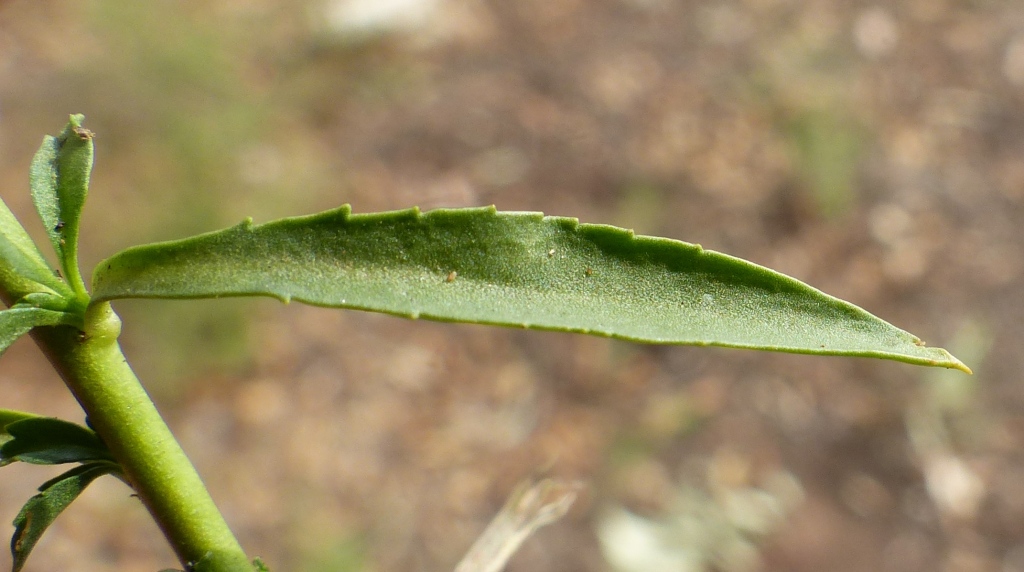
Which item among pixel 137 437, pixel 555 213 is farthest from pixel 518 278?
pixel 555 213

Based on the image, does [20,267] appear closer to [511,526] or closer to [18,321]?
[18,321]

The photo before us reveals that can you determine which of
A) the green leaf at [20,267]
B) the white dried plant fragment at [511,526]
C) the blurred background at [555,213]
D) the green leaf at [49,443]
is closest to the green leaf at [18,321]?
the green leaf at [20,267]

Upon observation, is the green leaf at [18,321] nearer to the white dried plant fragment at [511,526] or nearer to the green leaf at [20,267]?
the green leaf at [20,267]

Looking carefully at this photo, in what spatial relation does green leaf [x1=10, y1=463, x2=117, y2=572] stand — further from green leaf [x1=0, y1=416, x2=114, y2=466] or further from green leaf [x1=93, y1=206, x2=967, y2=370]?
green leaf [x1=93, y1=206, x2=967, y2=370]

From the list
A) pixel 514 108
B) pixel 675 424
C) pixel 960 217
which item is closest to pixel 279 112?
pixel 514 108

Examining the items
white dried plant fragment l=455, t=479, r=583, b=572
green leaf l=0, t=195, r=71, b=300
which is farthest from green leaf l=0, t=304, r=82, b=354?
white dried plant fragment l=455, t=479, r=583, b=572

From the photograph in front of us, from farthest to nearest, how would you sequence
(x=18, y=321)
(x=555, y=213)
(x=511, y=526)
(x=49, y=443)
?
(x=555, y=213), (x=511, y=526), (x=49, y=443), (x=18, y=321)
